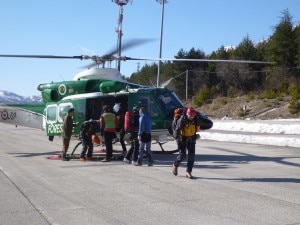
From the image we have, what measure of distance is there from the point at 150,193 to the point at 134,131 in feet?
15.3

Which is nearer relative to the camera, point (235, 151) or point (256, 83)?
point (235, 151)

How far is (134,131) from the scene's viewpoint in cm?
1301

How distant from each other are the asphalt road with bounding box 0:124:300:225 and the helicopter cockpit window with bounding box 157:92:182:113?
1.91 metres

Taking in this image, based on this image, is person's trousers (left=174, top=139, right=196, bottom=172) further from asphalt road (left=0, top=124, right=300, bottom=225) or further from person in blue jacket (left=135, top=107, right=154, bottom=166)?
person in blue jacket (left=135, top=107, right=154, bottom=166)

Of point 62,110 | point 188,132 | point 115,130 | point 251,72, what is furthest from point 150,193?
point 251,72

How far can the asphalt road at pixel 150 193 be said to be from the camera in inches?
259

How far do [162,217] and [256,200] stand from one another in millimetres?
2073

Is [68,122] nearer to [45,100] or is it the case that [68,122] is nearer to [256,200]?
[45,100]

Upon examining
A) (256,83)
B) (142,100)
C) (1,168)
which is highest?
(256,83)

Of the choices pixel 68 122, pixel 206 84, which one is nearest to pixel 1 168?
pixel 68 122

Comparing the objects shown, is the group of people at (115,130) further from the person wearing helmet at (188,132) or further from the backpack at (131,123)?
the person wearing helmet at (188,132)

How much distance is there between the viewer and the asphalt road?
6578 mm

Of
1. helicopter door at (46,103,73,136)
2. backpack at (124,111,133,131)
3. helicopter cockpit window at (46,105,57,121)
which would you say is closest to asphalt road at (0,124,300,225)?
backpack at (124,111,133,131)

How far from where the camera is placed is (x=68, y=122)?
14.0 m
